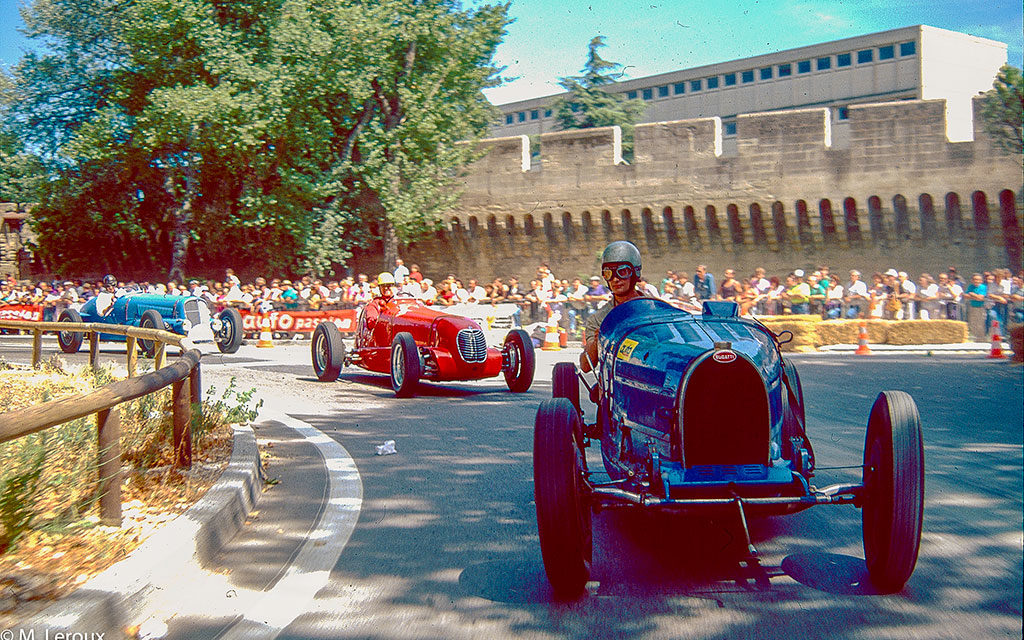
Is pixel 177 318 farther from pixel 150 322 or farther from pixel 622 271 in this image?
pixel 622 271

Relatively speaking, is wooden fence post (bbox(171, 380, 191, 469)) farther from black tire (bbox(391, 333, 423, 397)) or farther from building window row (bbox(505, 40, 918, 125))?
building window row (bbox(505, 40, 918, 125))

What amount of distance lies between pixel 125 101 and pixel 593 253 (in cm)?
1747

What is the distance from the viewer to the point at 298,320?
26500 millimetres

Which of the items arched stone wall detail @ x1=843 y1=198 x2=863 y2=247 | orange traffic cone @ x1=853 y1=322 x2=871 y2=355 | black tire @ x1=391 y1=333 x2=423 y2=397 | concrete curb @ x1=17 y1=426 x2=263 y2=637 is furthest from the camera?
arched stone wall detail @ x1=843 y1=198 x2=863 y2=247

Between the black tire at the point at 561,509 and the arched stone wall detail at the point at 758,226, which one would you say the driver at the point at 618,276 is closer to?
the black tire at the point at 561,509

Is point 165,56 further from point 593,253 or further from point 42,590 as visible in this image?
point 42,590

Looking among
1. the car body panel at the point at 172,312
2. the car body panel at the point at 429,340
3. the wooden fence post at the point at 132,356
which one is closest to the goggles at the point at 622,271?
the wooden fence post at the point at 132,356

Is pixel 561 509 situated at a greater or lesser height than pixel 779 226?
lesser

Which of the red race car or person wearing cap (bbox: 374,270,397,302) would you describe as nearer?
the red race car

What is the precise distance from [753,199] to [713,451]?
28.1m

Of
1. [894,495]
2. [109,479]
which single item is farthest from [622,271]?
[109,479]

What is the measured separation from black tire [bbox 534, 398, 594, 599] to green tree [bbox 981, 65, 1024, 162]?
821 inches

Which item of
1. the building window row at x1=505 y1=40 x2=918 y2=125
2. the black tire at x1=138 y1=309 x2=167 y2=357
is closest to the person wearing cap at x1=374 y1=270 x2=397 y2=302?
the black tire at x1=138 y1=309 x2=167 y2=357

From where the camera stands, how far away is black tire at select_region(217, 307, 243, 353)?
19.9 meters
